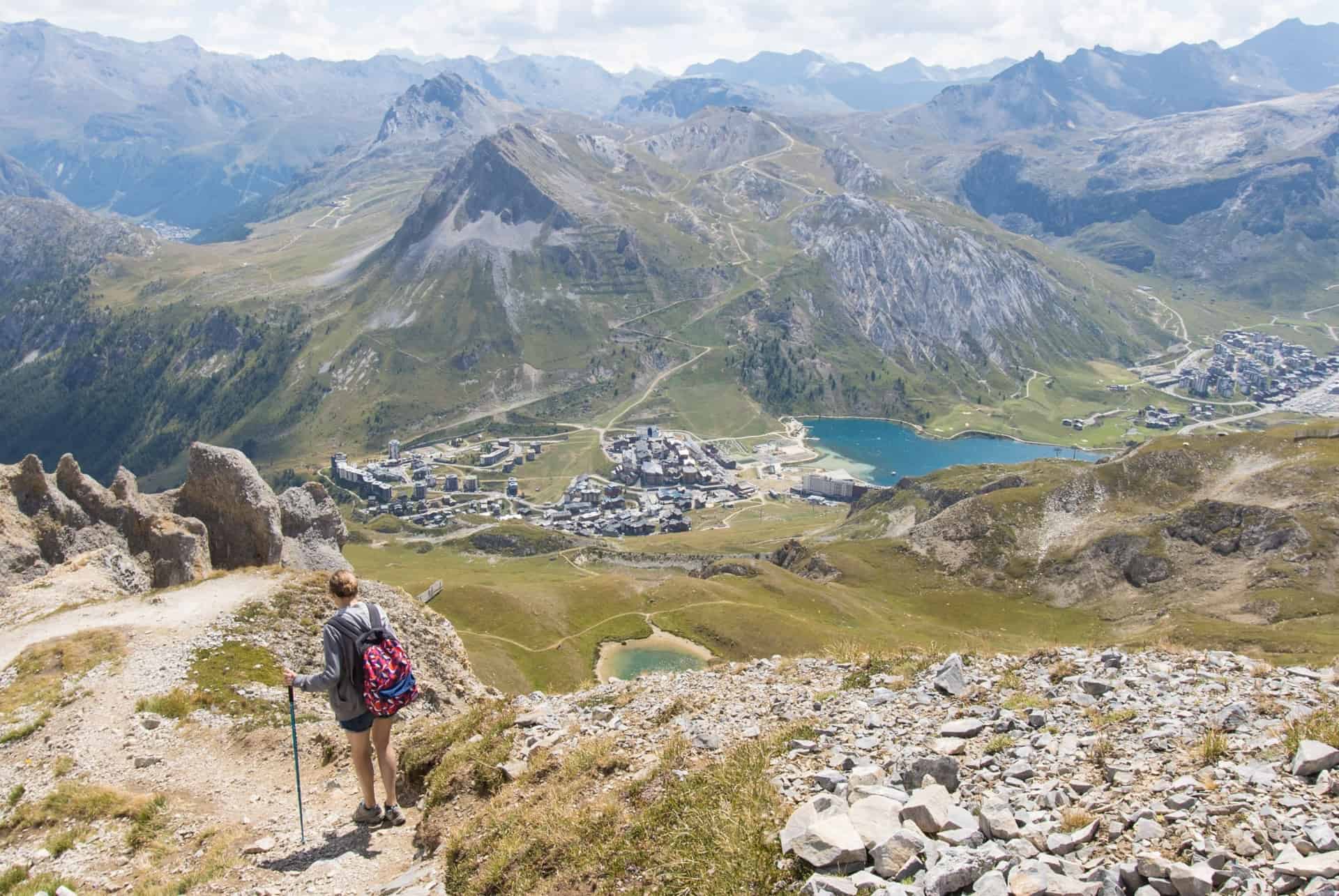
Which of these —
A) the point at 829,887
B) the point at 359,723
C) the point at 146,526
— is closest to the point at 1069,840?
the point at 829,887

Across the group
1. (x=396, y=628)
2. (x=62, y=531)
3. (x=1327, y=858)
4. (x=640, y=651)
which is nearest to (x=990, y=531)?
(x=640, y=651)

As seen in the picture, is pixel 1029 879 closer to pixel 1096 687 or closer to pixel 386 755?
pixel 1096 687

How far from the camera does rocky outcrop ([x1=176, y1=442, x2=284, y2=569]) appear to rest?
6091 centimetres

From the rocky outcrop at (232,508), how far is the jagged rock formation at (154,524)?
0.21 ft

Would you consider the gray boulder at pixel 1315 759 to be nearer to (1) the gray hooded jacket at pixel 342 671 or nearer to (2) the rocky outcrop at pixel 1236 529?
(1) the gray hooded jacket at pixel 342 671

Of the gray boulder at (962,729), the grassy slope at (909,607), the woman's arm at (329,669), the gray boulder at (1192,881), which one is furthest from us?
the grassy slope at (909,607)

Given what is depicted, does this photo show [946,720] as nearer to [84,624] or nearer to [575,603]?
[84,624]

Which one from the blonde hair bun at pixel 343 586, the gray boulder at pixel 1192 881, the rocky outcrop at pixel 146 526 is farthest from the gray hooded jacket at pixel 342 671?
the rocky outcrop at pixel 146 526

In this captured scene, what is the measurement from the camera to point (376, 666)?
1758cm

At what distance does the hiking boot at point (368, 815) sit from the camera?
61.6 ft

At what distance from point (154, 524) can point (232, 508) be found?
17.9ft

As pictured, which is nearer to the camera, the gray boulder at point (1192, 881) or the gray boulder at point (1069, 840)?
the gray boulder at point (1192, 881)

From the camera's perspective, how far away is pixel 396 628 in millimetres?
36875

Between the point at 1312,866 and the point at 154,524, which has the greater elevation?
the point at 1312,866
